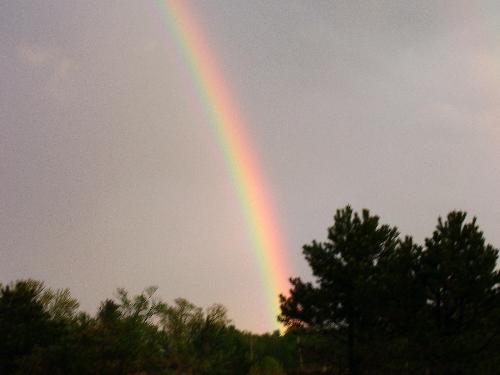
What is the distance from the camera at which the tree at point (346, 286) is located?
30.3 meters

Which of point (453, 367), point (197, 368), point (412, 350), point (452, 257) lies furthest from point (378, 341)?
point (197, 368)

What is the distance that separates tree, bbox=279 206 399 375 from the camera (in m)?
30.3

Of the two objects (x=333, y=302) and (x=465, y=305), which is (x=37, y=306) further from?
(x=465, y=305)

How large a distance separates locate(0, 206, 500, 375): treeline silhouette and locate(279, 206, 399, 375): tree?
0.20ft

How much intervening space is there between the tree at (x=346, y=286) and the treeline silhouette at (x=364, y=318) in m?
0.06

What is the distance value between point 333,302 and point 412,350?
496cm

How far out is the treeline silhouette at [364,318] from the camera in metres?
27.5

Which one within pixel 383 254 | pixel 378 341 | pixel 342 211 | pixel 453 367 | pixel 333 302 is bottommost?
pixel 453 367

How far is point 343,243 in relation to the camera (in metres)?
32.1

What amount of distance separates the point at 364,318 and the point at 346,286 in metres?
2.02

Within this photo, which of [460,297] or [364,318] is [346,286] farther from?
[460,297]

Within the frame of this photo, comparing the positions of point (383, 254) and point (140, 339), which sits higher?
point (383, 254)

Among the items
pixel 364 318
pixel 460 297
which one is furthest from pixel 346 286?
pixel 460 297

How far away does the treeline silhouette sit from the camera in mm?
27484
